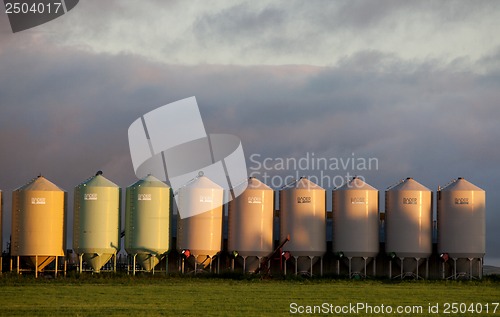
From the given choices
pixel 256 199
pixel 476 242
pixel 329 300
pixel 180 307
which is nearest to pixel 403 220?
pixel 476 242

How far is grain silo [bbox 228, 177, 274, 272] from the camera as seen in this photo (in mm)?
72688

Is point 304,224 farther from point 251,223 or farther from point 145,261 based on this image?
point 145,261

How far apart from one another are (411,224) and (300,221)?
814 centimetres

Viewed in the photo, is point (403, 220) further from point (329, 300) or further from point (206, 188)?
point (329, 300)

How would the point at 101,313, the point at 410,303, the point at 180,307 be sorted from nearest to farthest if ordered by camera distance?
1. the point at 101,313
2. the point at 180,307
3. the point at 410,303

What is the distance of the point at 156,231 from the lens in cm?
7138

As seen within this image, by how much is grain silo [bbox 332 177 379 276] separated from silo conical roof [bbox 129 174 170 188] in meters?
13.1

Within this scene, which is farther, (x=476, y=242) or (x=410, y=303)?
(x=476, y=242)

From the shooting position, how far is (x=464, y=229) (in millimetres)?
72250

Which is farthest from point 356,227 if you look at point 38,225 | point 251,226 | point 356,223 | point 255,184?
point 38,225

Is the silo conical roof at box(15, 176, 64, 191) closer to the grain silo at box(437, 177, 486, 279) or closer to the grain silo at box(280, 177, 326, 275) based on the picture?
the grain silo at box(280, 177, 326, 275)

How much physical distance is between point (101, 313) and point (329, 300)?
41.8ft

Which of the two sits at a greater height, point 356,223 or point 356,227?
point 356,223

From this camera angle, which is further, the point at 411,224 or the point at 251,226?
the point at 251,226
